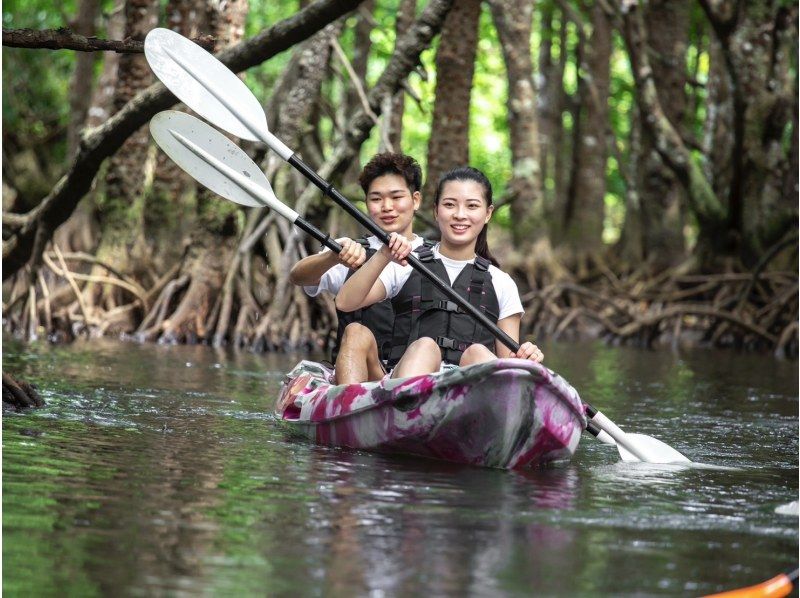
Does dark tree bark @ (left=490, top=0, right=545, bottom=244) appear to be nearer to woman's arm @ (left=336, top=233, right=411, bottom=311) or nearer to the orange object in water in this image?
woman's arm @ (left=336, top=233, right=411, bottom=311)

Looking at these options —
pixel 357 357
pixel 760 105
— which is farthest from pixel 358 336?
pixel 760 105

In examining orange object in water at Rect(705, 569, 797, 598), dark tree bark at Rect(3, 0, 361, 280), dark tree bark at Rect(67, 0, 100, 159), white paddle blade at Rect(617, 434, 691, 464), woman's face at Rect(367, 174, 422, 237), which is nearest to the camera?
orange object in water at Rect(705, 569, 797, 598)

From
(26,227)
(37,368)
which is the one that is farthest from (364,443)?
(26,227)

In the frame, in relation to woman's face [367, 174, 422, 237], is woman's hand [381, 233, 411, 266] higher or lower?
lower

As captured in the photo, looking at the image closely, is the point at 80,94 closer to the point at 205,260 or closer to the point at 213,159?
the point at 205,260

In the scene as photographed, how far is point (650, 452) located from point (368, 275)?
3.95ft

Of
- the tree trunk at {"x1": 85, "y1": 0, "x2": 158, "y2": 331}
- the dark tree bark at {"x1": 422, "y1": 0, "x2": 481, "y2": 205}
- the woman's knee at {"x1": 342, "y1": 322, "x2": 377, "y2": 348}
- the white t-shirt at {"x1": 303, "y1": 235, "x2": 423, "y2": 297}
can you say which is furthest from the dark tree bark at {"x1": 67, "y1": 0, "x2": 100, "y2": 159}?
the woman's knee at {"x1": 342, "y1": 322, "x2": 377, "y2": 348}

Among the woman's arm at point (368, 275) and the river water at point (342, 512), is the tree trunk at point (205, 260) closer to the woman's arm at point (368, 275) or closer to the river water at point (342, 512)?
the river water at point (342, 512)

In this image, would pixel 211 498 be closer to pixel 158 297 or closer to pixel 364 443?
pixel 364 443

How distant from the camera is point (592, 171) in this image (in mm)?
17109

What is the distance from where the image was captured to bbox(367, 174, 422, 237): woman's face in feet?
18.6

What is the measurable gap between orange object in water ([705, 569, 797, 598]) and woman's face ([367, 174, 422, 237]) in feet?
9.32

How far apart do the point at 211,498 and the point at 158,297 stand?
738 centimetres

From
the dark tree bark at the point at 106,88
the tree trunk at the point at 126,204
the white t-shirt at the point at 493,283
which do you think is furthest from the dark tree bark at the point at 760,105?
the white t-shirt at the point at 493,283
